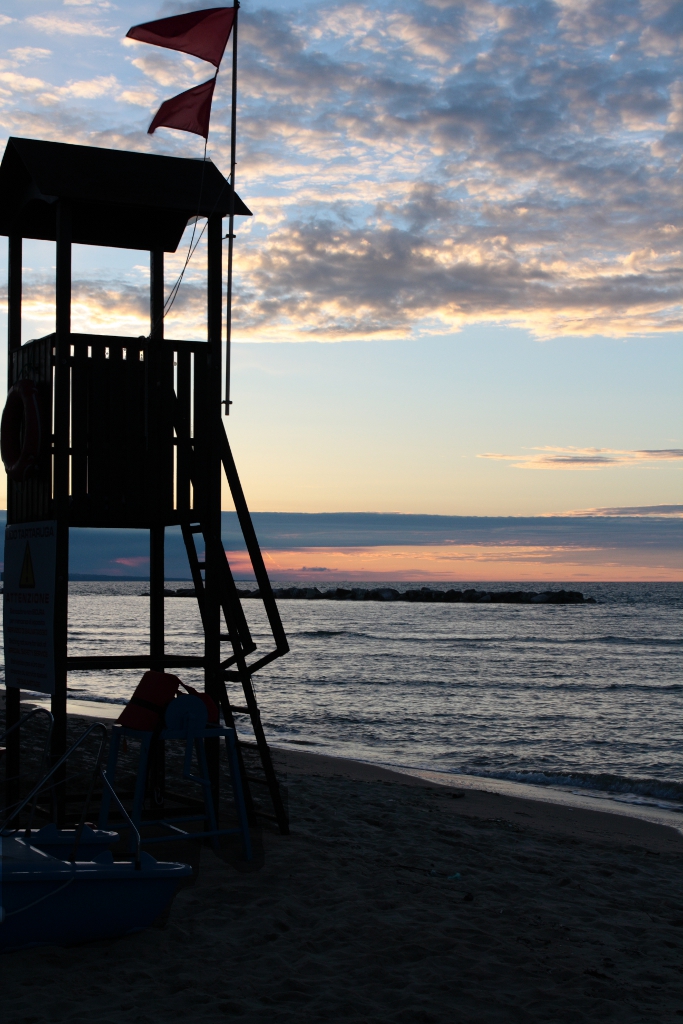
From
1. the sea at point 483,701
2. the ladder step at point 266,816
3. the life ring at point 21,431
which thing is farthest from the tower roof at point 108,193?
the sea at point 483,701

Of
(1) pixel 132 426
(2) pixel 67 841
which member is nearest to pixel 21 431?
(1) pixel 132 426

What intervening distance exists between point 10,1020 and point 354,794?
639cm

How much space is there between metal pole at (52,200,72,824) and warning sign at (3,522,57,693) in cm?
6

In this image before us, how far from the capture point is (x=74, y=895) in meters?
4.72

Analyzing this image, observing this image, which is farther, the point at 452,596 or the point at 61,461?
the point at 452,596

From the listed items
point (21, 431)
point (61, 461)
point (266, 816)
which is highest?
point (21, 431)

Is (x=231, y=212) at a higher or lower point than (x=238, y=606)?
higher

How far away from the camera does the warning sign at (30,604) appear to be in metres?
6.73

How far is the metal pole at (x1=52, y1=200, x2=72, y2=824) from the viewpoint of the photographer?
663 centimetres

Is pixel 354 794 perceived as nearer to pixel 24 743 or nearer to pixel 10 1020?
pixel 24 743

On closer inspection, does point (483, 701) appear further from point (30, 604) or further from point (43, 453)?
point (43, 453)

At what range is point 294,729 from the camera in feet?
60.5

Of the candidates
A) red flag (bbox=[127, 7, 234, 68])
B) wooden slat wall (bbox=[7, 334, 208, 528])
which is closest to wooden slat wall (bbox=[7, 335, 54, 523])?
wooden slat wall (bbox=[7, 334, 208, 528])

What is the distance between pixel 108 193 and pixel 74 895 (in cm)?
490
